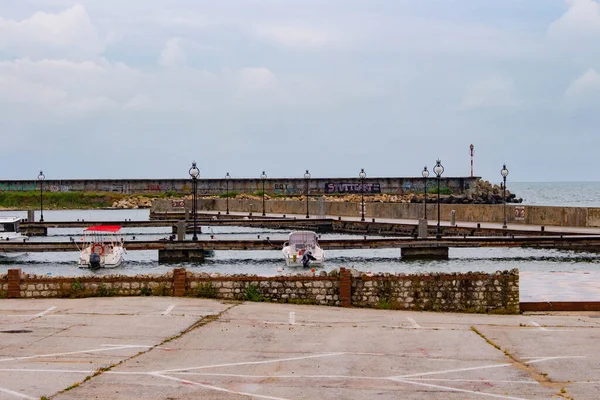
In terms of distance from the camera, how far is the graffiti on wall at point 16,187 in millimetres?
161500

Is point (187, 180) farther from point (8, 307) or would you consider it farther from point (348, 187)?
point (8, 307)

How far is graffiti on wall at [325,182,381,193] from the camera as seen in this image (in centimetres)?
14655

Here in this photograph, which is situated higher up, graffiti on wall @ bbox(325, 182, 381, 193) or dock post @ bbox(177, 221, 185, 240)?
graffiti on wall @ bbox(325, 182, 381, 193)

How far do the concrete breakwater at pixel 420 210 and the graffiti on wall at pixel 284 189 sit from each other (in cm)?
2525

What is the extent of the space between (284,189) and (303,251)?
93.3 meters

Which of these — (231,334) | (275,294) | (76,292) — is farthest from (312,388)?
Answer: (76,292)

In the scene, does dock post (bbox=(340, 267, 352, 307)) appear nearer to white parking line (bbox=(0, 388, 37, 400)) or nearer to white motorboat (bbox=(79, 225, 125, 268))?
white parking line (bbox=(0, 388, 37, 400))

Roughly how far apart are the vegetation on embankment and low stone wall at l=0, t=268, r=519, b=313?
127m

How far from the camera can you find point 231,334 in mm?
21312

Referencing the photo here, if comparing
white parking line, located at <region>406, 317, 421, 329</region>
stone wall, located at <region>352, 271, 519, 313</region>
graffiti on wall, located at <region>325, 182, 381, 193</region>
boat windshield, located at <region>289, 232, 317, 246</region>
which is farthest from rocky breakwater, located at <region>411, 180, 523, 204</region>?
white parking line, located at <region>406, 317, 421, 329</region>

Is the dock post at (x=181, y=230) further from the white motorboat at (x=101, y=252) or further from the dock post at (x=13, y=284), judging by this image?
the dock post at (x=13, y=284)

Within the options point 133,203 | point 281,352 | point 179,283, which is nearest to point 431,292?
point 179,283

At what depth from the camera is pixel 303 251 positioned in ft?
180

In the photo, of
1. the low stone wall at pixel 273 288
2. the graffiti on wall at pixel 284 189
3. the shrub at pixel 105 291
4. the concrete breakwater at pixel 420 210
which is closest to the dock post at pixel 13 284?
the shrub at pixel 105 291
